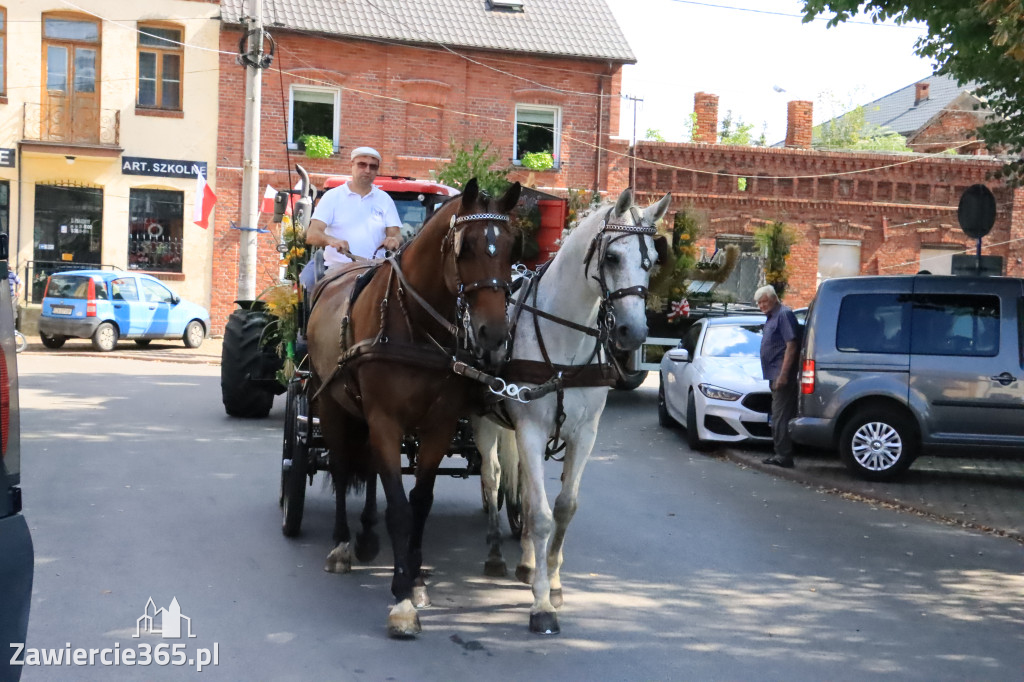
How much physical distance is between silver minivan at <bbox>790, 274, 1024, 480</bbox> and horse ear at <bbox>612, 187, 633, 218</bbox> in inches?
245

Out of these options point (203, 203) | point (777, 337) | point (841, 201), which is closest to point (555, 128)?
point (841, 201)

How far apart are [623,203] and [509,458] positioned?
84.0 inches

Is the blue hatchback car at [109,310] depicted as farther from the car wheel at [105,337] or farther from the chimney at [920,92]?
the chimney at [920,92]

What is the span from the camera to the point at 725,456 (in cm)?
1370

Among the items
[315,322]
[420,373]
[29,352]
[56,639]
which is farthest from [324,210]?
[29,352]

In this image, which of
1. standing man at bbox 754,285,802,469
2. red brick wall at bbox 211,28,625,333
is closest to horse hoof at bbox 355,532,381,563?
standing man at bbox 754,285,802,469

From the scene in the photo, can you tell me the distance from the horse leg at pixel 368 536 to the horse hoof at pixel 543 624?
5.46 feet

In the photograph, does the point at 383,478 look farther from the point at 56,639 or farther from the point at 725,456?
the point at 725,456

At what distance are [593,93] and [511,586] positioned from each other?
1074 inches

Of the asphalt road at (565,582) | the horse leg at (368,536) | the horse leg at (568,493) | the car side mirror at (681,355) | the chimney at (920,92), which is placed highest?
the chimney at (920,92)

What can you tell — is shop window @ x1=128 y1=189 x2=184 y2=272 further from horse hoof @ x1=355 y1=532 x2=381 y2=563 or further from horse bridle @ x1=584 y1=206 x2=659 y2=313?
horse bridle @ x1=584 y1=206 x2=659 y2=313

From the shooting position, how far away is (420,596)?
633 cm

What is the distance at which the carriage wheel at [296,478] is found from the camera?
300 inches

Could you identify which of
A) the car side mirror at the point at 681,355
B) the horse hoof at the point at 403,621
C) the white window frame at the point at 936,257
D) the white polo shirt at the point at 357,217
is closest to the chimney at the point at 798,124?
the white window frame at the point at 936,257
